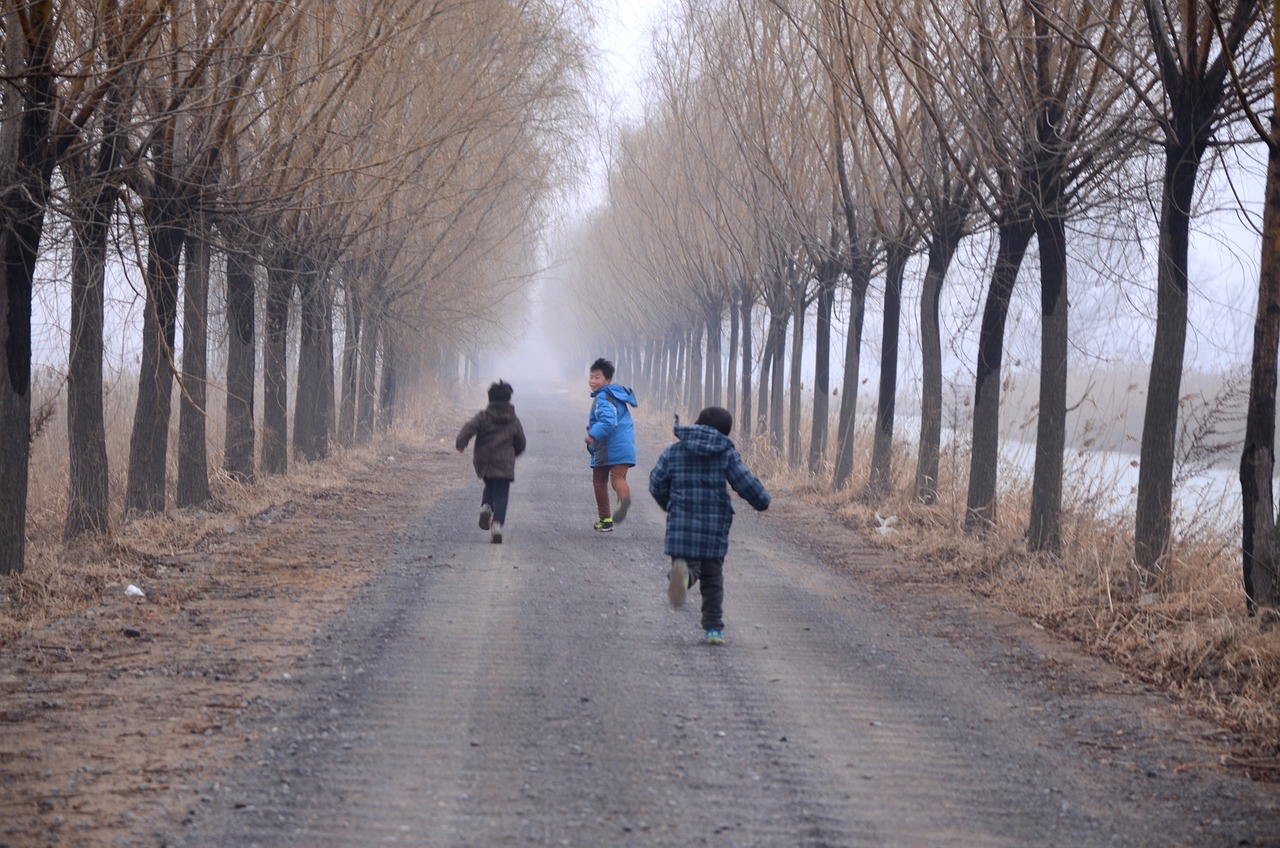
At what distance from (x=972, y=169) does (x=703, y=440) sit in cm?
641

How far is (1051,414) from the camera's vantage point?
1074 cm

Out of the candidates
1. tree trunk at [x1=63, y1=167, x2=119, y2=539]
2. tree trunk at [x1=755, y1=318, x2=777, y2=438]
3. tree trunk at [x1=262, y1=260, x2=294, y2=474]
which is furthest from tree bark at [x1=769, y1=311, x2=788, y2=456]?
tree trunk at [x1=63, y1=167, x2=119, y2=539]

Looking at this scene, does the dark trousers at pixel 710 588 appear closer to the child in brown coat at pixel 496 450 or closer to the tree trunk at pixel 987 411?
the child in brown coat at pixel 496 450

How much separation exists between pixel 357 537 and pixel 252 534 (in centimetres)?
97

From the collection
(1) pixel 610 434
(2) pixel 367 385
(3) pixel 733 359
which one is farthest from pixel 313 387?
(3) pixel 733 359

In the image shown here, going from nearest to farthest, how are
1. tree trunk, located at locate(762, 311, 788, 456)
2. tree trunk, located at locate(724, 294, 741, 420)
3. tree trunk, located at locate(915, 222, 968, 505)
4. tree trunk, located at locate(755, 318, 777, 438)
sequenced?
tree trunk, located at locate(915, 222, 968, 505)
tree trunk, located at locate(762, 311, 788, 456)
tree trunk, located at locate(755, 318, 777, 438)
tree trunk, located at locate(724, 294, 741, 420)

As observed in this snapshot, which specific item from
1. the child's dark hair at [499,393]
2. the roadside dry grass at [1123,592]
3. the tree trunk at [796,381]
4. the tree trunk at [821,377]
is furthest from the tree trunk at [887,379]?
the child's dark hair at [499,393]

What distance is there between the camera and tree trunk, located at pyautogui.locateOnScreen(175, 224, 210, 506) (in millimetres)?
12242

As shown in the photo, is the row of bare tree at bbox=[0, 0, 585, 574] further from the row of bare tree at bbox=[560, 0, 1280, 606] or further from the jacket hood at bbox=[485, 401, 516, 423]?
the row of bare tree at bbox=[560, 0, 1280, 606]

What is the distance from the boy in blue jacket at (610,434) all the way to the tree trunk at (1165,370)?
4.85m

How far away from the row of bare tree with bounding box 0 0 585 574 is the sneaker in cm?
335

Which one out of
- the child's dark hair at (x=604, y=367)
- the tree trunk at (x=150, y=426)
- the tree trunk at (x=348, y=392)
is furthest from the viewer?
the tree trunk at (x=348, y=392)

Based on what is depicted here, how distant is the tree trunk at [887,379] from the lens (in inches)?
617

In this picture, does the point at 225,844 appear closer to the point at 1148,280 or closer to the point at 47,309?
the point at 47,309
